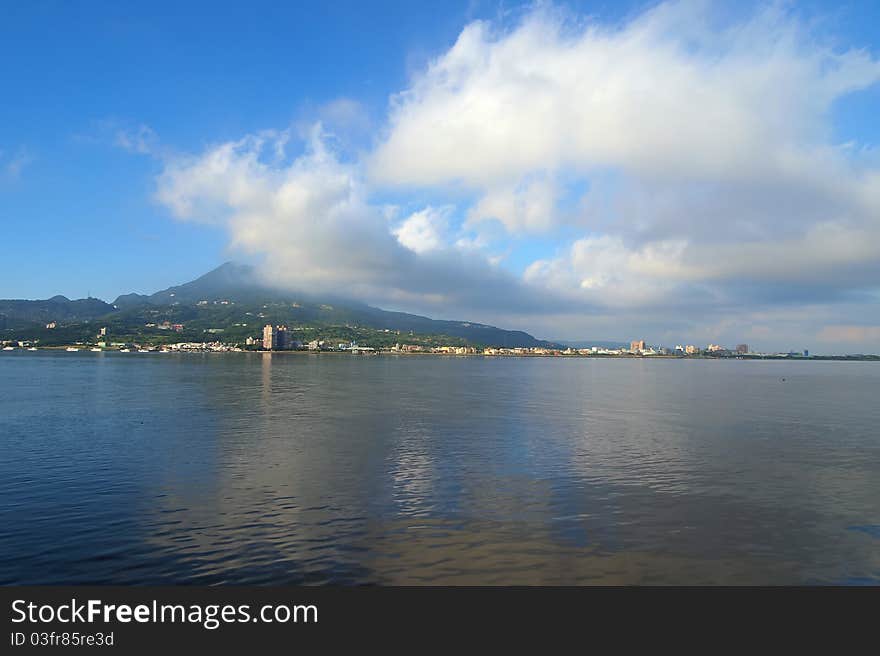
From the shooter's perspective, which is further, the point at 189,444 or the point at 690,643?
the point at 189,444

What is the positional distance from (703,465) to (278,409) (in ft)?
153

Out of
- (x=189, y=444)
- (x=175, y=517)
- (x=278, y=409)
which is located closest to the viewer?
(x=175, y=517)

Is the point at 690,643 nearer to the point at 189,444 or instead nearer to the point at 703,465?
the point at 703,465

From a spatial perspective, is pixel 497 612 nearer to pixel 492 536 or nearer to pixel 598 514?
pixel 492 536

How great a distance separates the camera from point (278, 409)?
207 feet

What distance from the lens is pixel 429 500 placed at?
2611 cm

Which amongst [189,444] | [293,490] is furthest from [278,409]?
[293,490]

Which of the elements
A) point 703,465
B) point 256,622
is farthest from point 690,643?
point 703,465

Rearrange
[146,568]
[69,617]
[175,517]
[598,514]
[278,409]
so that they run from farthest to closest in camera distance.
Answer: [278,409] → [598,514] → [175,517] → [146,568] → [69,617]

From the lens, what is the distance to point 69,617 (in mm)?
14680

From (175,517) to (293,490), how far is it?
6.25 m

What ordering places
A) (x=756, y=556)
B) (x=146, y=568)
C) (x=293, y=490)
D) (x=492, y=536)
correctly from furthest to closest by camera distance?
1. (x=293, y=490)
2. (x=492, y=536)
3. (x=756, y=556)
4. (x=146, y=568)

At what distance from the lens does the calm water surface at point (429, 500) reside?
18.2m

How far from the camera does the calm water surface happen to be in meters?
18.2
